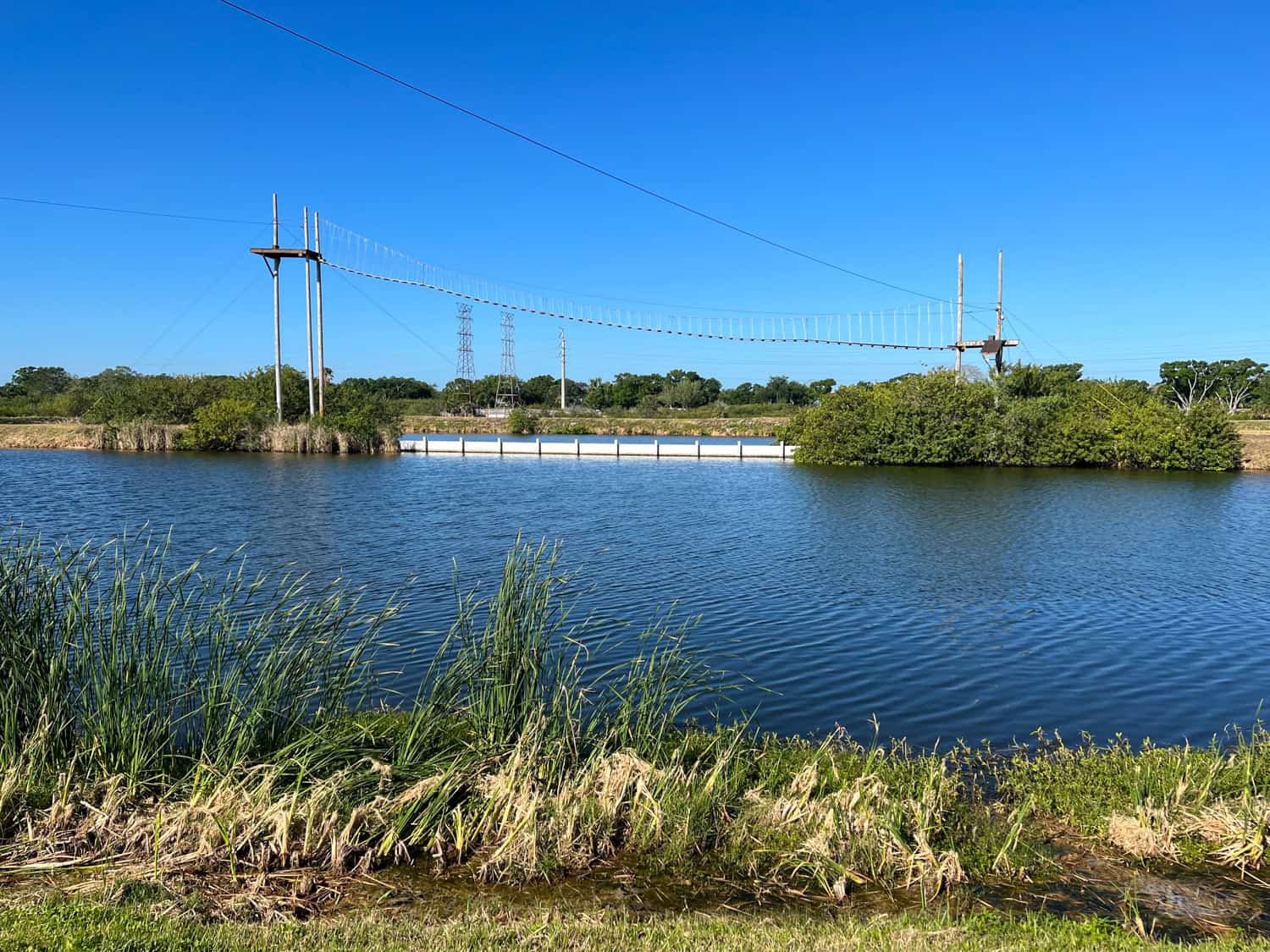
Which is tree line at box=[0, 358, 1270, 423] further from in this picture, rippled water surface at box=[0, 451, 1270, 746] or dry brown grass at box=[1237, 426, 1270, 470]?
rippled water surface at box=[0, 451, 1270, 746]

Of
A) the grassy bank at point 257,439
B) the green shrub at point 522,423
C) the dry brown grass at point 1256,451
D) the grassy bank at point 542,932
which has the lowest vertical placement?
the grassy bank at point 542,932

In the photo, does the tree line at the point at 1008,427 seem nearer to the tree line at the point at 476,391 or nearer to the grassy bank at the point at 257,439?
the tree line at the point at 476,391

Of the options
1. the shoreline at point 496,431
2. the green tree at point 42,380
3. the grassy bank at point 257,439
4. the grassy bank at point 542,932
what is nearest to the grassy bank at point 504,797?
the grassy bank at point 542,932

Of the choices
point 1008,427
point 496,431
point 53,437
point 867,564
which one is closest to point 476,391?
point 496,431

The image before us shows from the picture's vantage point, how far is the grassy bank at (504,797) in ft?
16.7

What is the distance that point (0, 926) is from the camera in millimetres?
3973

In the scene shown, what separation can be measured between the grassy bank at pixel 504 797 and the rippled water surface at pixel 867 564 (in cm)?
193

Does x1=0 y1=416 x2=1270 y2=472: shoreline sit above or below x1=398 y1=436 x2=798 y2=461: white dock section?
above

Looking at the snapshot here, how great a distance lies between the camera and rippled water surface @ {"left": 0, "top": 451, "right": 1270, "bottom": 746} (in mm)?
9156

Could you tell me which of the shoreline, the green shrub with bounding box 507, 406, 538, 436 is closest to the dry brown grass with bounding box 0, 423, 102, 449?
the shoreline

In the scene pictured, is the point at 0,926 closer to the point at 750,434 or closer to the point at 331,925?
the point at 331,925

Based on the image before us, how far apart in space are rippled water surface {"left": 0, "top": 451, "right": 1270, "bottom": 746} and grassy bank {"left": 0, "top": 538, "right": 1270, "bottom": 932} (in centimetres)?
193

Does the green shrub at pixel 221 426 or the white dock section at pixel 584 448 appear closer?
the green shrub at pixel 221 426

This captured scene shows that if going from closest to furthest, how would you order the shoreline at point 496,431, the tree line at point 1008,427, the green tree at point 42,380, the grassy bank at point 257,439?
1. the tree line at point 1008,427
2. the grassy bank at point 257,439
3. the shoreline at point 496,431
4. the green tree at point 42,380
